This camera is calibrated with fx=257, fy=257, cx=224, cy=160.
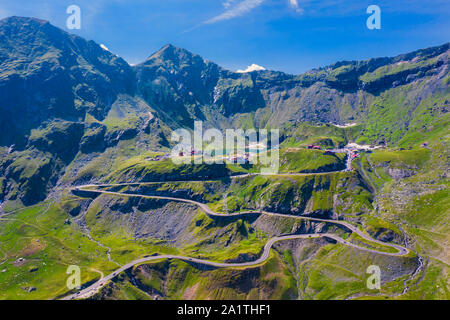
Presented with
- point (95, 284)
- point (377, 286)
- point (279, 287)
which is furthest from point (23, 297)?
point (377, 286)

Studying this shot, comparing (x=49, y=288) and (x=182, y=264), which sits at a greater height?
(x=182, y=264)

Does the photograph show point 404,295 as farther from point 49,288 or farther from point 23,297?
point 23,297
